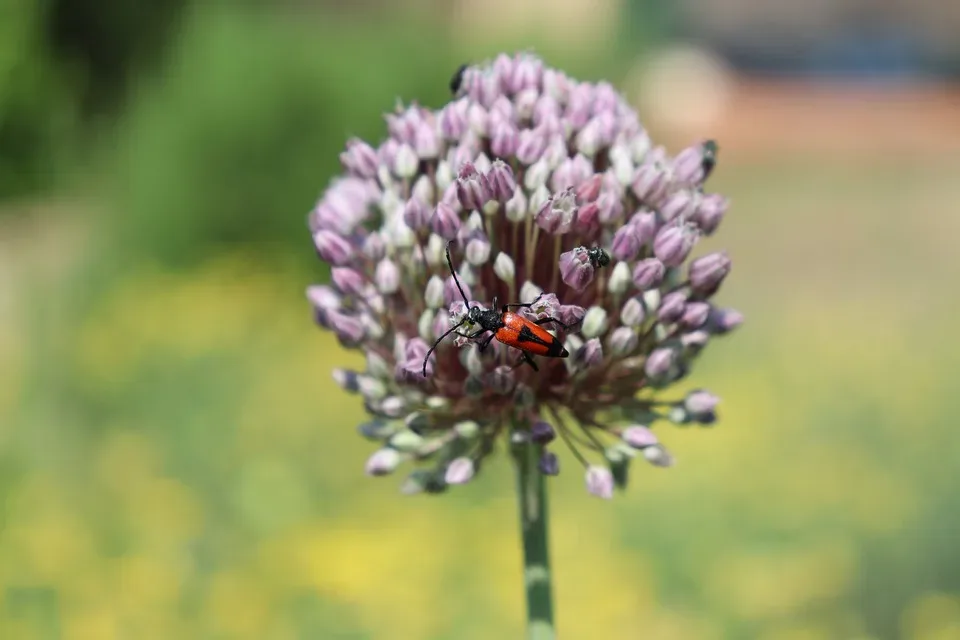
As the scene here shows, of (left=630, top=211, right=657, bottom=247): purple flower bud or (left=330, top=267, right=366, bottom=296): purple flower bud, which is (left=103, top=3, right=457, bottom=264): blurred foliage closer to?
(left=330, top=267, right=366, bottom=296): purple flower bud

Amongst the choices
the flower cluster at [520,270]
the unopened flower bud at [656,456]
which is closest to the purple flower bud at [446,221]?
the flower cluster at [520,270]

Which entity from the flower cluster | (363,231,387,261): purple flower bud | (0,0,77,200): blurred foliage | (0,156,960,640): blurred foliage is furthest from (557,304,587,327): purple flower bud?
(0,0,77,200): blurred foliage

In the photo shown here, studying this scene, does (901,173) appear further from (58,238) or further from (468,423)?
(468,423)

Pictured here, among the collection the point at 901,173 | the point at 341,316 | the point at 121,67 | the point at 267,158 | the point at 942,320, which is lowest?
the point at 341,316

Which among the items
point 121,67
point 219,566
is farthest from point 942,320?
point 121,67

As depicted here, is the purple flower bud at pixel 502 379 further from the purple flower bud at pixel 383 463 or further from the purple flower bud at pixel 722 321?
the purple flower bud at pixel 722 321

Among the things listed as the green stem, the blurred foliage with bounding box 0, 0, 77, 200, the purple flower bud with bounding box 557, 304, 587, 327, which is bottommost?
the green stem

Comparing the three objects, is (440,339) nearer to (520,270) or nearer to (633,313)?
(520,270)
